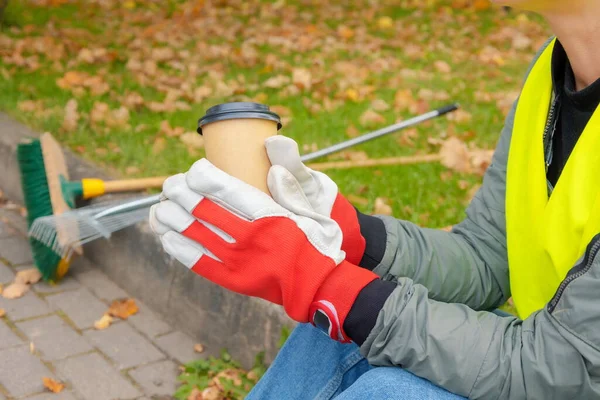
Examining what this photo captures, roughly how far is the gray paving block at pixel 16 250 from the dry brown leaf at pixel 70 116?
792 millimetres

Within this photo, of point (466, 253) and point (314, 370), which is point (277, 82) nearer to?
point (466, 253)

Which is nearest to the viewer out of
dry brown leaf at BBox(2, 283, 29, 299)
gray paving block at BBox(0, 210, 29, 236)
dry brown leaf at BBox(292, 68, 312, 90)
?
dry brown leaf at BBox(2, 283, 29, 299)

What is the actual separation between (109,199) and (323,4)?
5557 millimetres

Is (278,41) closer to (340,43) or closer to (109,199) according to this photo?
(340,43)

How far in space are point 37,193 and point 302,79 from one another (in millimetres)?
2310

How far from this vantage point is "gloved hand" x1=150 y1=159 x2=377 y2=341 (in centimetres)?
136

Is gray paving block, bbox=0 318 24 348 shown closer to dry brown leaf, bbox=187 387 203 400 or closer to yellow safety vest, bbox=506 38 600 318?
dry brown leaf, bbox=187 387 203 400

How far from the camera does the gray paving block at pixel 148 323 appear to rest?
2893 millimetres

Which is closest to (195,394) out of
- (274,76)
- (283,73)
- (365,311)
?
(365,311)

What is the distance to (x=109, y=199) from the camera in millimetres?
3168

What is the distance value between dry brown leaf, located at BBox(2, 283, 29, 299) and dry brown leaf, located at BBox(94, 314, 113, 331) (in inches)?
15.5

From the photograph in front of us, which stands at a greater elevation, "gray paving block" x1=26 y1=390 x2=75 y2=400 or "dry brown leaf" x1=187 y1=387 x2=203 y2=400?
"dry brown leaf" x1=187 y1=387 x2=203 y2=400

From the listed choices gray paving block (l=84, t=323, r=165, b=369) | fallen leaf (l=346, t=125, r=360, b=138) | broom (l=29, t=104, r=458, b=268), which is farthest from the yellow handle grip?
fallen leaf (l=346, t=125, r=360, b=138)

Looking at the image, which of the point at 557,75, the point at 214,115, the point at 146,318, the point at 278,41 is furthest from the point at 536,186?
the point at 278,41
